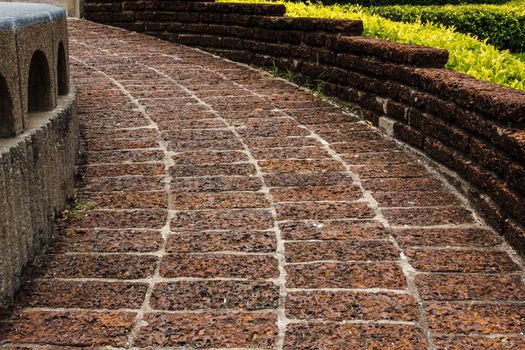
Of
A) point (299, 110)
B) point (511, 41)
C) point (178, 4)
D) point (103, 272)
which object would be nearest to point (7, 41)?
point (103, 272)

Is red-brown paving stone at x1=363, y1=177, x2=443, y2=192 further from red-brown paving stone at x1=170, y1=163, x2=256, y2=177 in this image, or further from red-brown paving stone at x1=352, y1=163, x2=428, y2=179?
red-brown paving stone at x1=170, y1=163, x2=256, y2=177

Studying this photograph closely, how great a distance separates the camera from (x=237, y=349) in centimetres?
268

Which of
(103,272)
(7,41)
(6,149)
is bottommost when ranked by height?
(103,272)

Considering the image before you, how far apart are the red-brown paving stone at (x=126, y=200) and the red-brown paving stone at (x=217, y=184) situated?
173mm

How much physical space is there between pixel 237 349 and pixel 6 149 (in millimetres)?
1254

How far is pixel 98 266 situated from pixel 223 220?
791mm

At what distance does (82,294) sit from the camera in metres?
3.06

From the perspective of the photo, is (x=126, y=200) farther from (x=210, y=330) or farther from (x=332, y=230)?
(x=210, y=330)

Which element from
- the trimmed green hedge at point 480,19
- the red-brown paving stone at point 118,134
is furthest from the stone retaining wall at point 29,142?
the trimmed green hedge at point 480,19

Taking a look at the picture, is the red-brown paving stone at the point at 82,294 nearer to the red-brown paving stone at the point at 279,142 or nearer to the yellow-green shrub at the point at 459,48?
the red-brown paving stone at the point at 279,142

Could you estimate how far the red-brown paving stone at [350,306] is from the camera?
291cm

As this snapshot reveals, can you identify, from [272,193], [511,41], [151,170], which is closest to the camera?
[272,193]

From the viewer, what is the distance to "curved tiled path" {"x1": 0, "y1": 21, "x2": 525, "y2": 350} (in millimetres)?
2818

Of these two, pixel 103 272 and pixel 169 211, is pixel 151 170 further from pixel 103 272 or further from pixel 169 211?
pixel 103 272
